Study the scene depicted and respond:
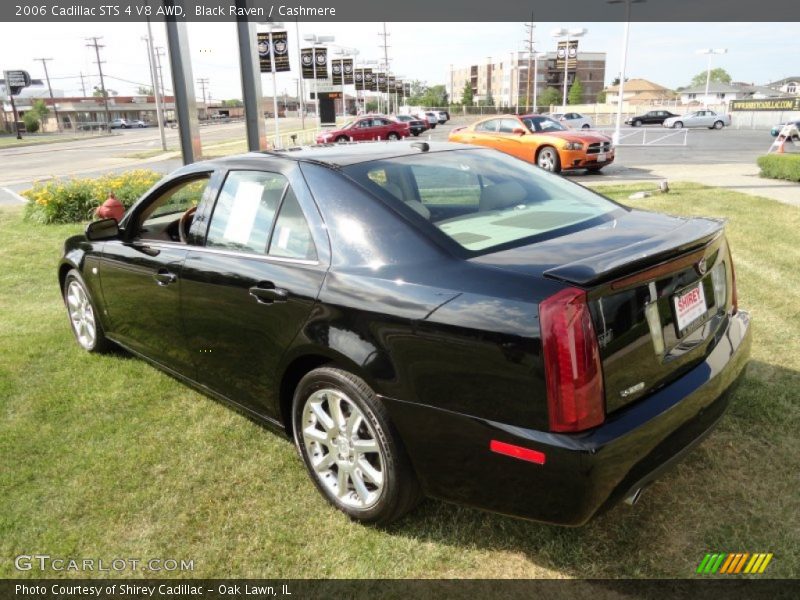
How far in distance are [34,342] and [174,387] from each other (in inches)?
69.5

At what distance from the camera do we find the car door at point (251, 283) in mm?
2773

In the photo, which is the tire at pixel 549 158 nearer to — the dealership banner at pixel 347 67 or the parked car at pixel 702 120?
the parked car at pixel 702 120

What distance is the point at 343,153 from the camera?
321 cm

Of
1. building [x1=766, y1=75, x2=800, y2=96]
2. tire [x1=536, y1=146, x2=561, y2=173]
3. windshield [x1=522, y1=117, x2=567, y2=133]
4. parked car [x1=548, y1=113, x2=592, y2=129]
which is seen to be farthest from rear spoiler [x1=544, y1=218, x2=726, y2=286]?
building [x1=766, y1=75, x2=800, y2=96]

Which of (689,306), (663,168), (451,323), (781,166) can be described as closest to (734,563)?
(689,306)

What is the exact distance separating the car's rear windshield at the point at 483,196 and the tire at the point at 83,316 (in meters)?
2.76

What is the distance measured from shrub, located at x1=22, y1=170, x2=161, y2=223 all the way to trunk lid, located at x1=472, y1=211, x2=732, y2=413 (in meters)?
10.4

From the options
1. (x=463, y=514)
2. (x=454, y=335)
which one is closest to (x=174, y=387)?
(x=463, y=514)

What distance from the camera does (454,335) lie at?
2.17 m

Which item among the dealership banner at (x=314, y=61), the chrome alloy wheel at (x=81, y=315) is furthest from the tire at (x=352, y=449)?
the dealership banner at (x=314, y=61)

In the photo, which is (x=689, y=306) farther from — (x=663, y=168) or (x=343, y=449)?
(x=663, y=168)

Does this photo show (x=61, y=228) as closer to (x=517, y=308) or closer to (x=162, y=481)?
(x=162, y=481)

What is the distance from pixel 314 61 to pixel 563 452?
3468cm

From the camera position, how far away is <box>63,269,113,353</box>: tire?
462 cm
